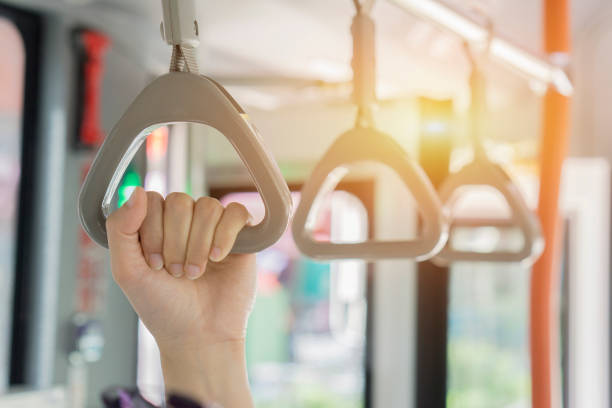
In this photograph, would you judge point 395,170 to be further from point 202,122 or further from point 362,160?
point 202,122

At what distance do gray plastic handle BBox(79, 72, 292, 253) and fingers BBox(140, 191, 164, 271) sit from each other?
0.04m

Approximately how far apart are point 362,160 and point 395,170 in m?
0.03

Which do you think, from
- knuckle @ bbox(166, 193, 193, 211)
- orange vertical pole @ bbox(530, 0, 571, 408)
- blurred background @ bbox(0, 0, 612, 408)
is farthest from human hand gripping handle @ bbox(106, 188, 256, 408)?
blurred background @ bbox(0, 0, 612, 408)

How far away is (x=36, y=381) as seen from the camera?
2.59 metres

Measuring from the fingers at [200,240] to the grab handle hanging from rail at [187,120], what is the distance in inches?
1.1

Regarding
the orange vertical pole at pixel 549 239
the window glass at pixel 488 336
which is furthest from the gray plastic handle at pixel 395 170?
the window glass at pixel 488 336

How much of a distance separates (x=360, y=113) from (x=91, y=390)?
243cm

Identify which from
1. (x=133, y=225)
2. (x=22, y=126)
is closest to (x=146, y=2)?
(x=22, y=126)

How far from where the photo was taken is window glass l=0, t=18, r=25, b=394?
262 centimetres

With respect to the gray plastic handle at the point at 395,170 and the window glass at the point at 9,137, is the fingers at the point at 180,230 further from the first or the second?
the window glass at the point at 9,137

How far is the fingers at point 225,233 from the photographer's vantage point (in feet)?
1.68

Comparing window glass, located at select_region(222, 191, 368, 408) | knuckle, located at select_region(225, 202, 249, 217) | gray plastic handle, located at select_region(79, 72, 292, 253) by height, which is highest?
gray plastic handle, located at select_region(79, 72, 292, 253)

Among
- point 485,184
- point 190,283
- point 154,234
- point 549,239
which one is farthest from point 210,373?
point 549,239

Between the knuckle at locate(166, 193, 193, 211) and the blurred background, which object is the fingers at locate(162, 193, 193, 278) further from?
the blurred background
